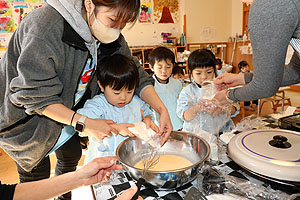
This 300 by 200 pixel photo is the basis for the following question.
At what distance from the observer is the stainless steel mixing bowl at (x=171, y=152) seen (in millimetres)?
626

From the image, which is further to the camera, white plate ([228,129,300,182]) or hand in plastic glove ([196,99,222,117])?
hand in plastic glove ([196,99,222,117])

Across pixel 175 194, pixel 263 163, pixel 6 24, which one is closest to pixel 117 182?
pixel 175 194

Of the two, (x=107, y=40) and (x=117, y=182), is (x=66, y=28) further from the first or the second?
(x=117, y=182)

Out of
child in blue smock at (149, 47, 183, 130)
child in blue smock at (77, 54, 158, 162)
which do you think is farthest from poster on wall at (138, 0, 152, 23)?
child in blue smock at (77, 54, 158, 162)

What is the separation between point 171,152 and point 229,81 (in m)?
0.53

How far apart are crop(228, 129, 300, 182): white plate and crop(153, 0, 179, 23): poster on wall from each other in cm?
512

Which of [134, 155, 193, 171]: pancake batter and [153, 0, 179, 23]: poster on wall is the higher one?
[153, 0, 179, 23]: poster on wall

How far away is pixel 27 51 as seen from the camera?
772mm

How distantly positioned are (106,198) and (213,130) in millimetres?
567

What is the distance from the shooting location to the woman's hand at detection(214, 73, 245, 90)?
1140mm

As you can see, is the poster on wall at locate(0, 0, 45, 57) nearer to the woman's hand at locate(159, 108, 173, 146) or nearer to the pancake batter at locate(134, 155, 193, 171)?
the woman's hand at locate(159, 108, 173, 146)

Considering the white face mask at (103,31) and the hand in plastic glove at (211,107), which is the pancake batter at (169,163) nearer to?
the hand in plastic glove at (211,107)

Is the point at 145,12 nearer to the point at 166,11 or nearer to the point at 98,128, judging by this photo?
the point at 166,11

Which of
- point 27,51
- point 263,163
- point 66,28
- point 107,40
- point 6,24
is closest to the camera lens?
point 263,163
